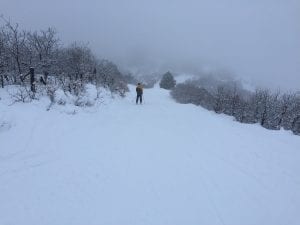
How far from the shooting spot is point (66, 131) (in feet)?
35.2

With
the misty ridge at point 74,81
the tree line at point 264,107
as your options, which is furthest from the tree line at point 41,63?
the tree line at point 264,107

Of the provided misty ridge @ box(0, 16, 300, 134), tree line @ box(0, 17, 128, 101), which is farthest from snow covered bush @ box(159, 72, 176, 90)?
tree line @ box(0, 17, 128, 101)

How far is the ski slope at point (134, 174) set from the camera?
6.11 m

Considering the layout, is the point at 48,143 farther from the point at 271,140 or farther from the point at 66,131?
the point at 271,140

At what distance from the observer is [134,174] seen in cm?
784


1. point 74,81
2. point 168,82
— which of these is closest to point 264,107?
point 74,81

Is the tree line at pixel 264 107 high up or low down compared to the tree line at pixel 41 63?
down

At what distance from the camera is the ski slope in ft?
20.0

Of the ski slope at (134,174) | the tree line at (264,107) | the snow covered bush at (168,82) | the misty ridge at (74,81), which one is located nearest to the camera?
the ski slope at (134,174)

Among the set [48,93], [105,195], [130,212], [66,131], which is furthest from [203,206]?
[48,93]

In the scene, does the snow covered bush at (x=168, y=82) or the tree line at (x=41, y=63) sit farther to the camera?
the snow covered bush at (x=168, y=82)

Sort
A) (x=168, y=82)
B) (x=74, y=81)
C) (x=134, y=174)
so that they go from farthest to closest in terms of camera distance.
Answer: (x=168, y=82), (x=74, y=81), (x=134, y=174)

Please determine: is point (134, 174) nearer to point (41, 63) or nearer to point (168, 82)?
point (41, 63)

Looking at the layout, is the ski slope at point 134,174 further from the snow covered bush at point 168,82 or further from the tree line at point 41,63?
the snow covered bush at point 168,82
